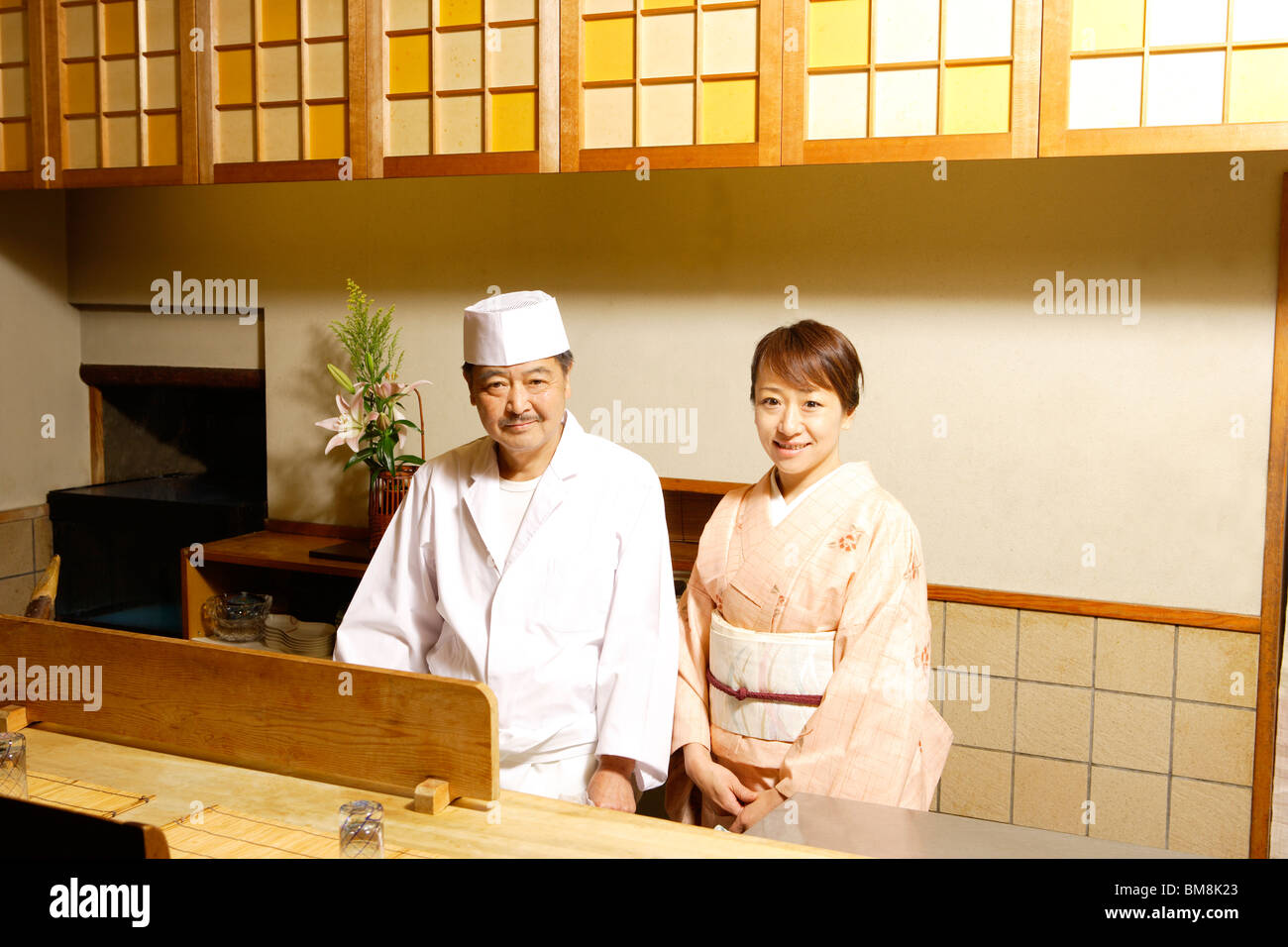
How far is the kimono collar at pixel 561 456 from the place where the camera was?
2.07 m

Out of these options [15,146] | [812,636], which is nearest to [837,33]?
[812,636]

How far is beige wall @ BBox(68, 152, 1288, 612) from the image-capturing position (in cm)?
254

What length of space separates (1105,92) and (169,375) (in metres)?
2.99

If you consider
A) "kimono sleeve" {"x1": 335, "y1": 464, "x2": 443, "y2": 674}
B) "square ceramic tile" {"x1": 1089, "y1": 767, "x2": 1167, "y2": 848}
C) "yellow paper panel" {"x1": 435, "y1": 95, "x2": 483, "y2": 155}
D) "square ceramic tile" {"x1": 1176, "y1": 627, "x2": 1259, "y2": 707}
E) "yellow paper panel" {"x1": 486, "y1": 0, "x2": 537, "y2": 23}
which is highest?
"yellow paper panel" {"x1": 486, "y1": 0, "x2": 537, "y2": 23}

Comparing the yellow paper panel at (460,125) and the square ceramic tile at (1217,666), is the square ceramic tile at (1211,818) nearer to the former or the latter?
the square ceramic tile at (1217,666)

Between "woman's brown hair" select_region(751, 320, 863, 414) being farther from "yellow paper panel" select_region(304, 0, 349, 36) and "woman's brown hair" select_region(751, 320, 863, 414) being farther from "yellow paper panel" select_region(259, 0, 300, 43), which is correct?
"yellow paper panel" select_region(259, 0, 300, 43)

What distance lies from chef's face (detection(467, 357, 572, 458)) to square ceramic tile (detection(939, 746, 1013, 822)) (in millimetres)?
1430

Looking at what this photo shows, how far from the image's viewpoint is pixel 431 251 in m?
3.34

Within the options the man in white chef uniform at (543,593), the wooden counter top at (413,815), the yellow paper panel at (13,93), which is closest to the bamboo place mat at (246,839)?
the wooden counter top at (413,815)

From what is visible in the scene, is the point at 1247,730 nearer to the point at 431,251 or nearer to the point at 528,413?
the point at 528,413

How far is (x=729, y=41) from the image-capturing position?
254 centimetres

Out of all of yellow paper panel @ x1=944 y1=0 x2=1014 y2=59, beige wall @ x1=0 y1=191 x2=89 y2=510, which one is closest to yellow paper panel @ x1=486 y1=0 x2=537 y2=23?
yellow paper panel @ x1=944 y1=0 x2=1014 y2=59

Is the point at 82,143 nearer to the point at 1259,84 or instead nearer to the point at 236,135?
the point at 236,135
